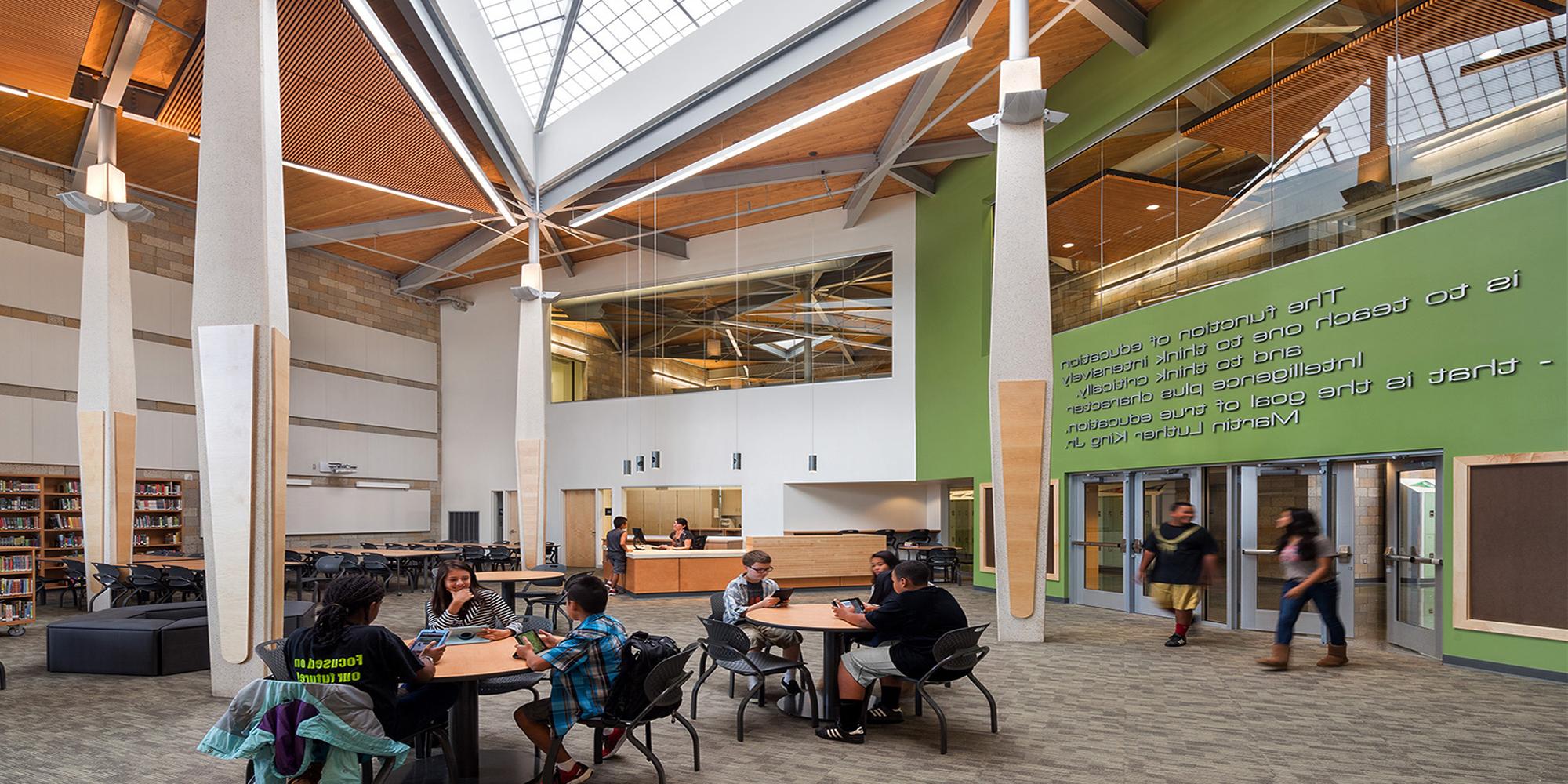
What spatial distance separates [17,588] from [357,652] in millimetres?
11796

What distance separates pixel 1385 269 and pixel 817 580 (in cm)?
920

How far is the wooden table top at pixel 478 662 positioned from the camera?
12.6 ft

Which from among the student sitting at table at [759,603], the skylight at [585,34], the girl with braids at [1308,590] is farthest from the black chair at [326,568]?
the girl with braids at [1308,590]

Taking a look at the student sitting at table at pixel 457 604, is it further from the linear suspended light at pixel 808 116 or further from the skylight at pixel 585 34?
the skylight at pixel 585 34

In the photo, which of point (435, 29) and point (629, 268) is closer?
point (435, 29)

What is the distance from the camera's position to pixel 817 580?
14.6 m

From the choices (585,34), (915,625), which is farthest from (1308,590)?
(585,34)

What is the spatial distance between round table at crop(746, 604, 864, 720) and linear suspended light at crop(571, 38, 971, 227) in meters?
6.80

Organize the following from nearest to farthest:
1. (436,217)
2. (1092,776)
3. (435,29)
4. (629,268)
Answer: (1092,776) → (435,29) → (436,217) → (629,268)

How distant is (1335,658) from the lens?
727cm

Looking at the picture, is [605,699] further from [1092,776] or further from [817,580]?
[817,580]

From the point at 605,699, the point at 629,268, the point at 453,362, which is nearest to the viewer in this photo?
the point at 605,699

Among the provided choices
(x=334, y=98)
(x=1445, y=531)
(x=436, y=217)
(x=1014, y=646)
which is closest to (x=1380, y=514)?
(x=1445, y=531)

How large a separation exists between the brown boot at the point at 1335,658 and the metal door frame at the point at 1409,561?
0.80 meters
